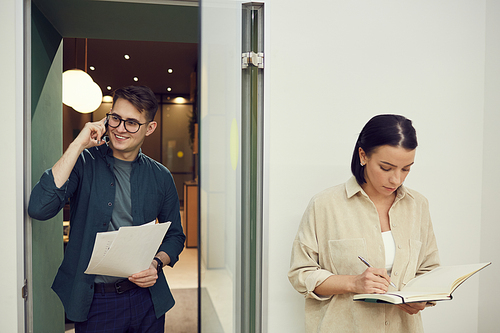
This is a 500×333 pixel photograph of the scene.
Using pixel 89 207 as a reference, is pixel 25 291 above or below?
below

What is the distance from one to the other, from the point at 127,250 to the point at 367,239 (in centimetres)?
91

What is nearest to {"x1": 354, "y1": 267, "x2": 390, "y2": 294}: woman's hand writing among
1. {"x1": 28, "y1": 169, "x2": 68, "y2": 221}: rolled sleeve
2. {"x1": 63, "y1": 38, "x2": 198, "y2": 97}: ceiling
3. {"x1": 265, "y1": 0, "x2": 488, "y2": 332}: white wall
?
{"x1": 265, "y1": 0, "x2": 488, "y2": 332}: white wall

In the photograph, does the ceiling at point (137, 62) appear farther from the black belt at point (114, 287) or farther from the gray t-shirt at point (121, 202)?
the black belt at point (114, 287)

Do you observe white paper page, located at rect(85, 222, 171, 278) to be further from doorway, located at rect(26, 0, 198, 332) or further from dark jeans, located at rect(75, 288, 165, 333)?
doorway, located at rect(26, 0, 198, 332)

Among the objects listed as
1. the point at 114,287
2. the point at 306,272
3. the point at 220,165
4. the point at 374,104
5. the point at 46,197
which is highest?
the point at 374,104

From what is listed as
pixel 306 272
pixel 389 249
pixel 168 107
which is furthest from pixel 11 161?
pixel 168 107

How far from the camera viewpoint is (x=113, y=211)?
1659 mm

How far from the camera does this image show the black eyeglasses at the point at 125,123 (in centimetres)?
167

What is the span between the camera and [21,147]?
147cm

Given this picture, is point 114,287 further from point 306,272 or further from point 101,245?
point 306,272

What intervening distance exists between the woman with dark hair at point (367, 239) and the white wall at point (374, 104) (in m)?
0.31

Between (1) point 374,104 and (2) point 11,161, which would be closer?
(2) point 11,161

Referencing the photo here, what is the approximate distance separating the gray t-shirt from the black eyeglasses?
0.53 ft

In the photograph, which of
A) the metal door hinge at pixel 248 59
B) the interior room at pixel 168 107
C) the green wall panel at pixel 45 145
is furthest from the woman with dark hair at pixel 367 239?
the interior room at pixel 168 107
